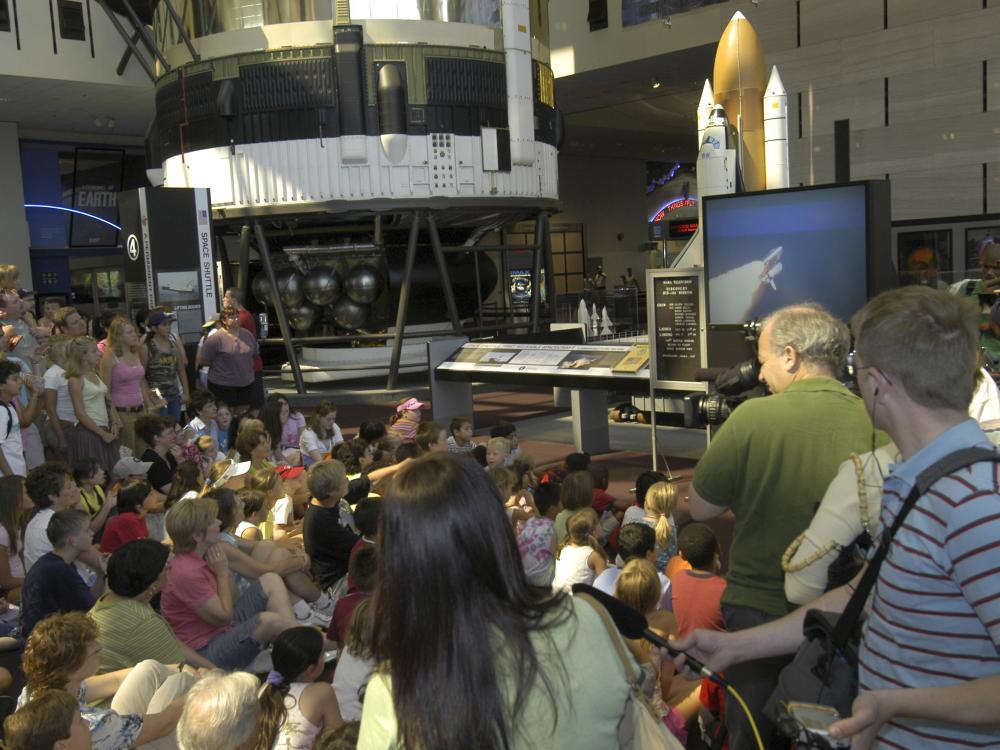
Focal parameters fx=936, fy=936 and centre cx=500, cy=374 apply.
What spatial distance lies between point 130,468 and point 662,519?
4671 millimetres

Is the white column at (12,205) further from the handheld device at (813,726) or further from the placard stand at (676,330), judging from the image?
the handheld device at (813,726)

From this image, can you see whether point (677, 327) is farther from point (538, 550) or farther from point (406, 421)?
point (538, 550)

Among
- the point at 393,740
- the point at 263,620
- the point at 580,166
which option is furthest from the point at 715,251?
the point at 580,166

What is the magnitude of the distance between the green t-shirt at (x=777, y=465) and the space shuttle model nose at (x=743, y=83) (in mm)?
9855

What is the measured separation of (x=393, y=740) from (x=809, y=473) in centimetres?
182

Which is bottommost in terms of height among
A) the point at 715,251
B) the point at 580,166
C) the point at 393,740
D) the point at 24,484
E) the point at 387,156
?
the point at 24,484

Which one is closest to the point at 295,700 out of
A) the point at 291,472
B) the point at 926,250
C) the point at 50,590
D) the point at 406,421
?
the point at 50,590

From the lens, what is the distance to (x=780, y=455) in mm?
2998

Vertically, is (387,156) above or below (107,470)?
above

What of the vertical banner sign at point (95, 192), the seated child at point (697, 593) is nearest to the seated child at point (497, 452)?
the seated child at point (697, 593)

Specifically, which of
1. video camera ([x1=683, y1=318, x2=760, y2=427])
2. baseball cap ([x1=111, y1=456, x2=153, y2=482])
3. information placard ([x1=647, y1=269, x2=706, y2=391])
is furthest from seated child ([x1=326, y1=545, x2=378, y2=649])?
information placard ([x1=647, y1=269, x2=706, y2=391])

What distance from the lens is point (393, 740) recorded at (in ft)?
5.30

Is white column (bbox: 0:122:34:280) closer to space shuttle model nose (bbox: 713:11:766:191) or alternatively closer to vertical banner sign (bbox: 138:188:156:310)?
vertical banner sign (bbox: 138:188:156:310)

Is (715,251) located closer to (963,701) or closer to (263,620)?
(263,620)
